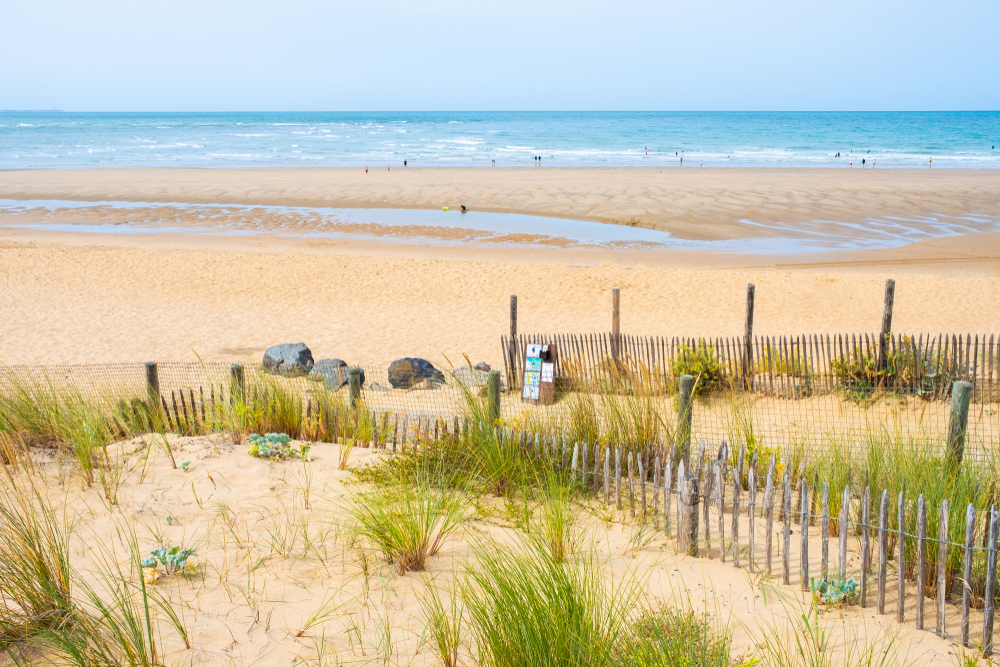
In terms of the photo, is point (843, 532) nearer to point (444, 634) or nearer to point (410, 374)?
point (444, 634)

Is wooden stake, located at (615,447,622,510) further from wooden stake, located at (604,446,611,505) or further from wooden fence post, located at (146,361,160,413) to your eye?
wooden fence post, located at (146,361,160,413)

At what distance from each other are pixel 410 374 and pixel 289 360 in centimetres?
192

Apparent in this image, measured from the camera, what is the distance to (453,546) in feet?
13.9

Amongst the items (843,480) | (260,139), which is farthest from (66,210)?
(260,139)

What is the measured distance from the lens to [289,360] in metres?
10.4

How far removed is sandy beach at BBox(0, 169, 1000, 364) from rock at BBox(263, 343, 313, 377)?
34.5 inches

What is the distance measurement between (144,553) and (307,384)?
5016 millimetres

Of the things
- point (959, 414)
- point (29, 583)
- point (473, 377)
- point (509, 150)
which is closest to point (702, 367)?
point (473, 377)

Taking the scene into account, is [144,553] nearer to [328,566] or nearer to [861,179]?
[328,566]

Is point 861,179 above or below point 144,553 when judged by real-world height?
above

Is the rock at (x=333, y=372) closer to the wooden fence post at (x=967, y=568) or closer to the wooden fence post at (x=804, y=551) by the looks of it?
the wooden fence post at (x=804, y=551)

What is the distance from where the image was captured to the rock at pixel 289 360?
33.5 feet

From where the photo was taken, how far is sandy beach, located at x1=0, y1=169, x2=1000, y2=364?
40.3 feet

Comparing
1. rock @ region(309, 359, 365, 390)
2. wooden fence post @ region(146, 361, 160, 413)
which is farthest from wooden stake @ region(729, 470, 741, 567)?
rock @ region(309, 359, 365, 390)
